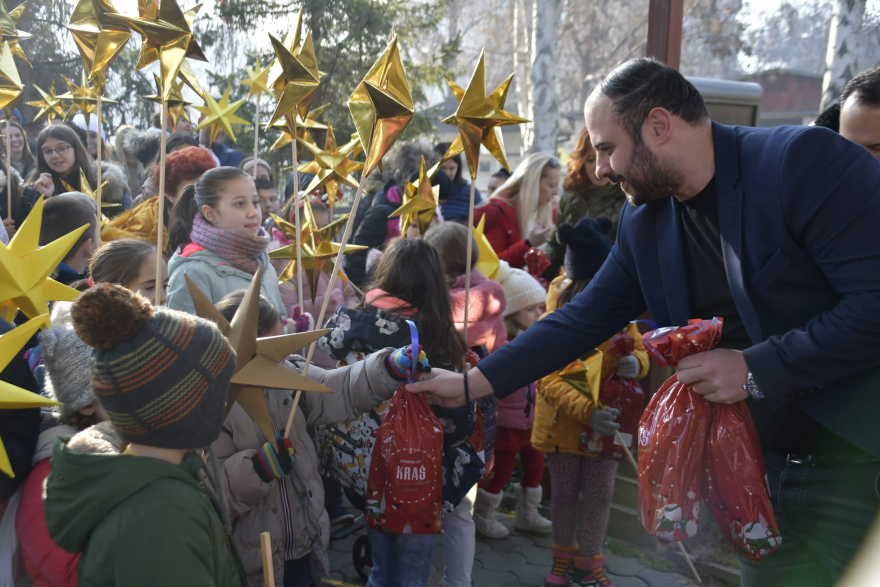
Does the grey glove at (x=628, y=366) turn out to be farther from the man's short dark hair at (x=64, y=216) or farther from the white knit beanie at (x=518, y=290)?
the man's short dark hair at (x=64, y=216)

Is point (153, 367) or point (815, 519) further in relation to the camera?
point (815, 519)

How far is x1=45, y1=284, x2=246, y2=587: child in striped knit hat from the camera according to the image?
1403 millimetres

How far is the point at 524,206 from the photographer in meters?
5.14

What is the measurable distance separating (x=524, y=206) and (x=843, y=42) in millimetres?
4070

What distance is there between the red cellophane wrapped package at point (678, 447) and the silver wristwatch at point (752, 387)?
0.44 feet

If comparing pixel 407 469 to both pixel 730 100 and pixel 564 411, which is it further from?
pixel 730 100

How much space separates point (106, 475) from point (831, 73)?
24.6ft

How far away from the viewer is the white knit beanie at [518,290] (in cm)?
397

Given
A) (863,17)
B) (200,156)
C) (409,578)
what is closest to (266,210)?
(200,156)

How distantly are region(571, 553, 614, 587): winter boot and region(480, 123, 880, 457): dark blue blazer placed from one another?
1.75 metres

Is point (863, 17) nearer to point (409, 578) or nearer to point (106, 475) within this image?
point (409, 578)

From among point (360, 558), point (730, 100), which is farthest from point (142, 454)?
point (730, 100)

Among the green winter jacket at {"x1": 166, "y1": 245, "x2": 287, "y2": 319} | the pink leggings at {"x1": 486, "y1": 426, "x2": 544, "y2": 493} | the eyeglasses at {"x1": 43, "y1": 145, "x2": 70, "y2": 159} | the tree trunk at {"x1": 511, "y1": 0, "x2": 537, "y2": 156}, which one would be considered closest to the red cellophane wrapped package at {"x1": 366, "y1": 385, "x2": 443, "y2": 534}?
the green winter jacket at {"x1": 166, "y1": 245, "x2": 287, "y2": 319}

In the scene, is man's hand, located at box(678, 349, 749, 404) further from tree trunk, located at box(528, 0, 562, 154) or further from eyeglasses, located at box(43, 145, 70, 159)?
tree trunk, located at box(528, 0, 562, 154)
